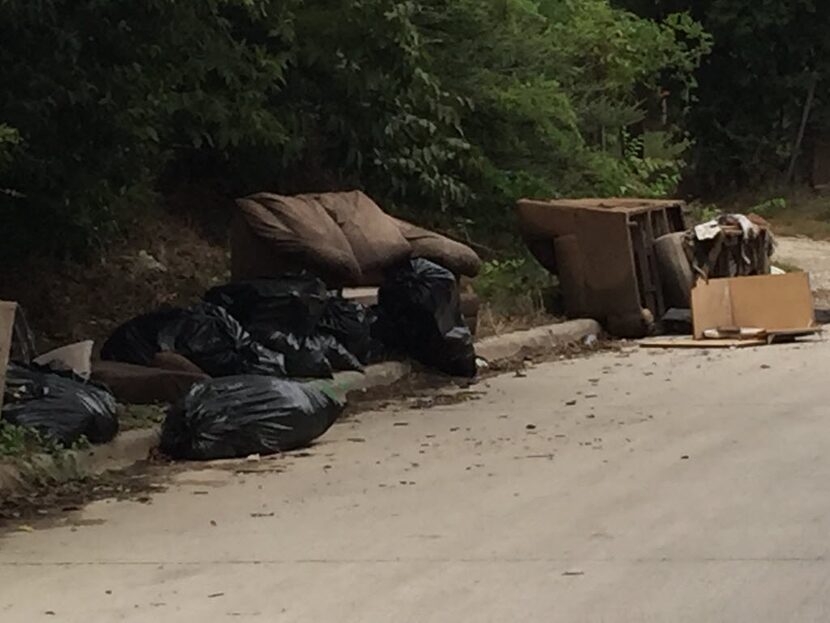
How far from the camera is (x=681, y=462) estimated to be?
7848 millimetres

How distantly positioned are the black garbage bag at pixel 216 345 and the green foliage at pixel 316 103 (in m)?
1.40

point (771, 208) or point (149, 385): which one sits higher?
point (149, 385)

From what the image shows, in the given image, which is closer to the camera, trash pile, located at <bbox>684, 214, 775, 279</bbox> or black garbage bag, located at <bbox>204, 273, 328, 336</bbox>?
black garbage bag, located at <bbox>204, 273, 328, 336</bbox>

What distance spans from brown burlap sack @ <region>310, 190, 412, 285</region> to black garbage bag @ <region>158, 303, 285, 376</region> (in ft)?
7.76

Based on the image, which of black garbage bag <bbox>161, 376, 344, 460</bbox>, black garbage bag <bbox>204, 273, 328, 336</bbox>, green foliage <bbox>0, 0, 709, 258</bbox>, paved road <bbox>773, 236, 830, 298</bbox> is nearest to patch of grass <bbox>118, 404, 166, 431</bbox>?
black garbage bag <bbox>161, 376, 344, 460</bbox>

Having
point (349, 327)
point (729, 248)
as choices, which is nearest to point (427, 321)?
point (349, 327)

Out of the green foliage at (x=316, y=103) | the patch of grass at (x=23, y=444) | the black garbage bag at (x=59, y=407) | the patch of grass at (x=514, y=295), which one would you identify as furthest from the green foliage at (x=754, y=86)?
the patch of grass at (x=23, y=444)

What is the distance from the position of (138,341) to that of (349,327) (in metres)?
1.63

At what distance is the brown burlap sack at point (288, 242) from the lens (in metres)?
11.7

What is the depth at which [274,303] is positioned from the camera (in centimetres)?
1045

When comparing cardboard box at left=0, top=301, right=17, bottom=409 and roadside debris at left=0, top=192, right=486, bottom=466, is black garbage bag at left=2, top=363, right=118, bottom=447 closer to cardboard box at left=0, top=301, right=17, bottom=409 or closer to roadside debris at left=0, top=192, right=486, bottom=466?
roadside debris at left=0, top=192, right=486, bottom=466

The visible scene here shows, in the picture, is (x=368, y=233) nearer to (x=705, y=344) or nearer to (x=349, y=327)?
(x=349, y=327)

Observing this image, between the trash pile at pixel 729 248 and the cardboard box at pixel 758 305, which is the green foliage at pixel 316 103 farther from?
the cardboard box at pixel 758 305

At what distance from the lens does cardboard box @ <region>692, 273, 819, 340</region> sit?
548 inches
